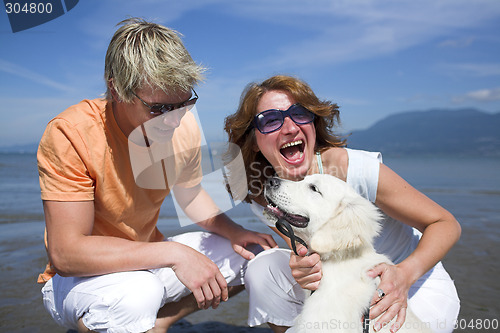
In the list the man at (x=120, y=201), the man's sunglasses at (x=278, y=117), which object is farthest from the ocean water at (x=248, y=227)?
the man's sunglasses at (x=278, y=117)

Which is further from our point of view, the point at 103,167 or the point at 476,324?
the point at 476,324

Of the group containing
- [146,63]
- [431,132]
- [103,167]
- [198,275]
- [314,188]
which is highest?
[146,63]

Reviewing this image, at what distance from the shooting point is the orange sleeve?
1.98m

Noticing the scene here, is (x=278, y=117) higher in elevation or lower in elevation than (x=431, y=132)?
higher

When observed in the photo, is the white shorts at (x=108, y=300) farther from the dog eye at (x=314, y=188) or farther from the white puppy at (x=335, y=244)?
the dog eye at (x=314, y=188)

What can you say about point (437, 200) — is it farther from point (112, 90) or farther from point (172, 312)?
point (112, 90)

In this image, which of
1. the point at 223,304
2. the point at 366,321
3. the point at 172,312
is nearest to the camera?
the point at 366,321

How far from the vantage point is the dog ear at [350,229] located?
199 cm

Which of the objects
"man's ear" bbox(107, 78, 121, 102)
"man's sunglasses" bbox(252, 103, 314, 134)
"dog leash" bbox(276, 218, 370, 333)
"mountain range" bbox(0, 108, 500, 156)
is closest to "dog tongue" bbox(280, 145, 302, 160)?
"man's sunglasses" bbox(252, 103, 314, 134)

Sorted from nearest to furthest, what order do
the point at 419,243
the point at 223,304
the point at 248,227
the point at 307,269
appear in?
the point at 307,269
the point at 419,243
the point at 223,304
the point at 248,227

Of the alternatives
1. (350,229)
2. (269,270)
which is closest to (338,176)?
(350,229)

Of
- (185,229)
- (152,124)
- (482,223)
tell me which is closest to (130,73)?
(152,124)

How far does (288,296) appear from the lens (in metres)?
2.33

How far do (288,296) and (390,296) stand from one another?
66 centimetres
